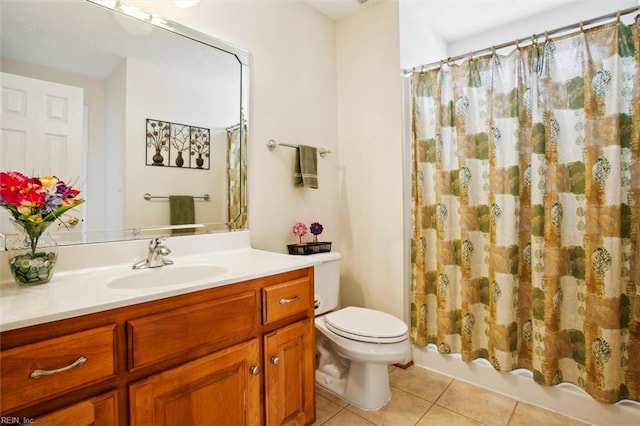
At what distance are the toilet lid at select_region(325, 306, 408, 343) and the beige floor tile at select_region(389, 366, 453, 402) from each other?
48cm

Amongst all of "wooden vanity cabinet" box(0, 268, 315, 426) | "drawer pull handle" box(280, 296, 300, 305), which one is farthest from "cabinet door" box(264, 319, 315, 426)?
"drawer pull handle" box(280, 296, 300, 305)

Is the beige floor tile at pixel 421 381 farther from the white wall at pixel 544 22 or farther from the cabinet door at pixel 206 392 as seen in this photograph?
the white wall at pixel 544 22

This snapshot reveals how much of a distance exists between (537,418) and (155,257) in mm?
2070

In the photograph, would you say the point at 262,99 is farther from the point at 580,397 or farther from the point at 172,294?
the point at 580,397

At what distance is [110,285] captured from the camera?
3.71 feet

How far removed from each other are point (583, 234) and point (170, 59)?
2262 millimetres

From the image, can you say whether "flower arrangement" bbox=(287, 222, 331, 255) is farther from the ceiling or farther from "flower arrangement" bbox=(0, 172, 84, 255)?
the ceiling

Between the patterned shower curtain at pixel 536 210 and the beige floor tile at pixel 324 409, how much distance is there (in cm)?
75

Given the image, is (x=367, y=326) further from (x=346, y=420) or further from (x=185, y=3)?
(x=185, y=3)

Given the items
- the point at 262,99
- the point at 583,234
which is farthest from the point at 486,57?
the point at 262,99

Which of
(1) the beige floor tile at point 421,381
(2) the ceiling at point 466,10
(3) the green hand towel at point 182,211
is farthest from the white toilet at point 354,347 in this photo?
(2) the ceiling at point 466,10

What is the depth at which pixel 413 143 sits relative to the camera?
2.13 m

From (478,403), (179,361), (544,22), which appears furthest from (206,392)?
(544,22)

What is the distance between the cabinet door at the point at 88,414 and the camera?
0.79m
